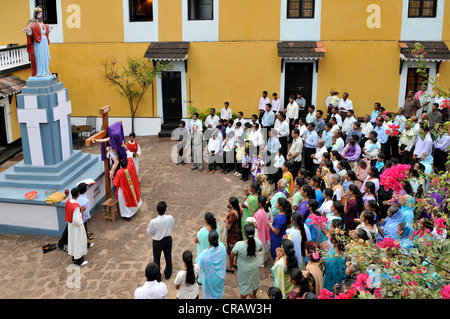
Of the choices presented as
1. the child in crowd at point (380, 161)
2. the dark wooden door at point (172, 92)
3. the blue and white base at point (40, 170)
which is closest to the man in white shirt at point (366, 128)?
the child in crowd at point (380, 161)

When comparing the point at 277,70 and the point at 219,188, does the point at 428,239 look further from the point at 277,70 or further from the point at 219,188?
the point at 277,70

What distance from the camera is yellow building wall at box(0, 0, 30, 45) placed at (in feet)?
56.8

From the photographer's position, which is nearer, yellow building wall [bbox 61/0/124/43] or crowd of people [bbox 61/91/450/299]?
crowd of people [bbox 61/91/450/299]

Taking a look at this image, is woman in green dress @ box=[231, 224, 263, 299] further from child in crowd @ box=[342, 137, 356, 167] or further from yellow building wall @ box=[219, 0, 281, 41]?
yellow building wall @ box=[219, 0, 281, 41]

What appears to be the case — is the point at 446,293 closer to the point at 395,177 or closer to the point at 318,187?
the point at 395,177

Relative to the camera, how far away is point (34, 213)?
32.7ft

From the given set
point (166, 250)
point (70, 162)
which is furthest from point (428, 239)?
point (70, 162)

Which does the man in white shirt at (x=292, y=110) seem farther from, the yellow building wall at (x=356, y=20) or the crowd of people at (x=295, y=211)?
the yellow building wall at (x=356, y=20)

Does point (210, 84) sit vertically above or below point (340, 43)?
below

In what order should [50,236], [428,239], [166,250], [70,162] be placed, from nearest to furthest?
[428,239] → [166,250] → [50,236] → [70,162]

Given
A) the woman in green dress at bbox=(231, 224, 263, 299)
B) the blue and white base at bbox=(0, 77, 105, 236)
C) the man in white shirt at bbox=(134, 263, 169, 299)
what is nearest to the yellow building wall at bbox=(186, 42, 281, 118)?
the blue and white base at bbox=(0, 77, 105, 236)

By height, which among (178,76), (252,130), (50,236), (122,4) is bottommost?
(50,236)

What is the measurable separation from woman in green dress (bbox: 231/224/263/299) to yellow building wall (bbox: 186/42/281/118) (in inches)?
431

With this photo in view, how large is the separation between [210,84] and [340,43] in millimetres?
5083
